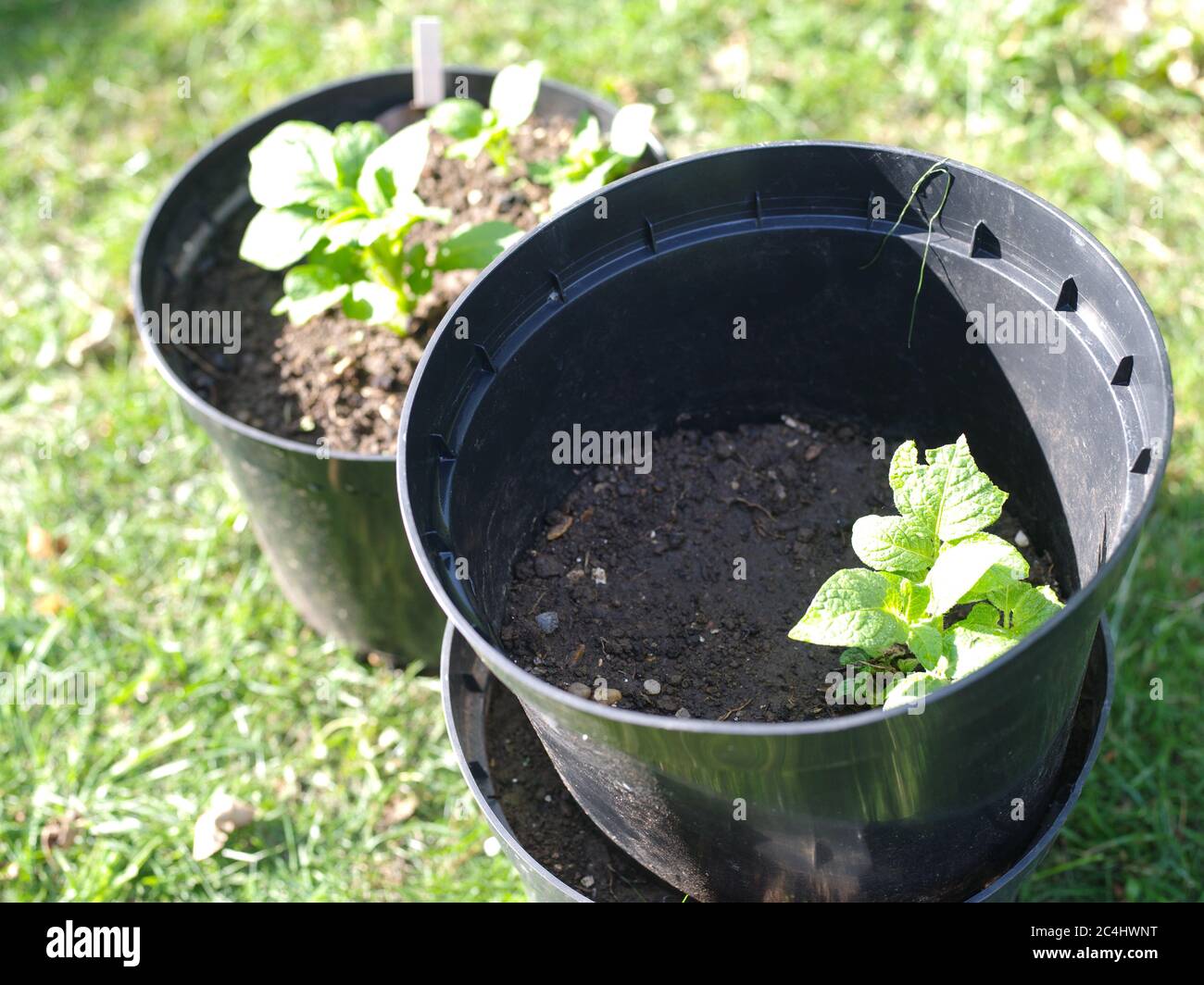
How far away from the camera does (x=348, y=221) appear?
2.02 metres

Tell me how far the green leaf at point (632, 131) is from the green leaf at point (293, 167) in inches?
20.4

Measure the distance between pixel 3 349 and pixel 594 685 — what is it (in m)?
2.21

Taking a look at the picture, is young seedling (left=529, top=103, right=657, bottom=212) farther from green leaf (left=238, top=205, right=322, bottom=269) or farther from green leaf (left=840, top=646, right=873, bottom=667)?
green leaf (left=840, top=646, right=873, bottom=667)

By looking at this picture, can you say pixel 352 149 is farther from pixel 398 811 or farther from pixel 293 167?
pixel 398 811

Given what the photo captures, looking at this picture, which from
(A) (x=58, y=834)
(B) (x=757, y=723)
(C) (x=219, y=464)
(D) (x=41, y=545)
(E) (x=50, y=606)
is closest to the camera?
(B) (x=757, y=723)

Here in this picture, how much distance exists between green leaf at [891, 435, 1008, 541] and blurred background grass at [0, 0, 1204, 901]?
0.92 m

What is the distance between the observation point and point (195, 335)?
7.86 feet

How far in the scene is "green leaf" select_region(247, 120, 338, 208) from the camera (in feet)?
6.79

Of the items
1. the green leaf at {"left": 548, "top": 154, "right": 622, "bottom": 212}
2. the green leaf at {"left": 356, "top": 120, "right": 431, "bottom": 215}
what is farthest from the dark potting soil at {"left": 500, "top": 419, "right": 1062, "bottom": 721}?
the green leaf at {"left": 356, "top": 120, "right": 431, "bottom": 215}

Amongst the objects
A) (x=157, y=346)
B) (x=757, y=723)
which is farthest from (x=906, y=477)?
(x=157, y=346)

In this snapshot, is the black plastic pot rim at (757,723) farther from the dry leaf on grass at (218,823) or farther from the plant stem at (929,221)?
the dry leaf on grass at (218,823)

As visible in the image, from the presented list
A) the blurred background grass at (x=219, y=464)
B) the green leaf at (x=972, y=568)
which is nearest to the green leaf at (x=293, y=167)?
the blurred background grass at (x=219, y=464)

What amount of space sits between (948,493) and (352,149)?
126 cm
